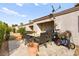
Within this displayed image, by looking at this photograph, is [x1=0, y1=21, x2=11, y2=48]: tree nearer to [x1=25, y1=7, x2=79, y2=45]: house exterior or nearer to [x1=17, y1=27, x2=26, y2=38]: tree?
[x1=17, y1=27, x2=26, y2=38]: tree

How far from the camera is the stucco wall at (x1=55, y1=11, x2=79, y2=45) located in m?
2.55

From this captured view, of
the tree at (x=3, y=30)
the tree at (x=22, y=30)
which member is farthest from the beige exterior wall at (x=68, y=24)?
the tree at (x=3, y=30)

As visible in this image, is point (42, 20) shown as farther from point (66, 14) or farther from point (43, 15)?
point (66, 14)

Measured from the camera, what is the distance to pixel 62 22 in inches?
102

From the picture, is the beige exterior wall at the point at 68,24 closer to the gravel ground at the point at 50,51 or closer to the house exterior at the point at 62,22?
the house exterior at the point at 62,22

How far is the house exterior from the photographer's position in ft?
8.38

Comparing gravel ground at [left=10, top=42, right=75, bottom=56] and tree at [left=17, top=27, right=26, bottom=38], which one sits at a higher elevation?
tree at [left=17, top=27, right=26, bottom=38]

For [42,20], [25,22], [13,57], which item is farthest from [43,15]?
[13,57]

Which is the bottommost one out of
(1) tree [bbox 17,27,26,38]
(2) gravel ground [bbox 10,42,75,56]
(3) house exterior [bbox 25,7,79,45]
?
(2) gravel ground [bbox 10,42,75,56]

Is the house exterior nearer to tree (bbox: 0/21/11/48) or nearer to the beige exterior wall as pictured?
the beige exterior wall

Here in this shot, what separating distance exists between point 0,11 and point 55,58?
88 centimetres

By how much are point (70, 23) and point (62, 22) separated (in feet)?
0.32

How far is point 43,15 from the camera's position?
2.58 metres

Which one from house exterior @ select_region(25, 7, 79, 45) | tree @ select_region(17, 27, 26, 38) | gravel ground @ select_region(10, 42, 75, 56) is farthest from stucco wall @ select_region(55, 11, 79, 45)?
tree @ select_region(17, 27, 26, 38)
